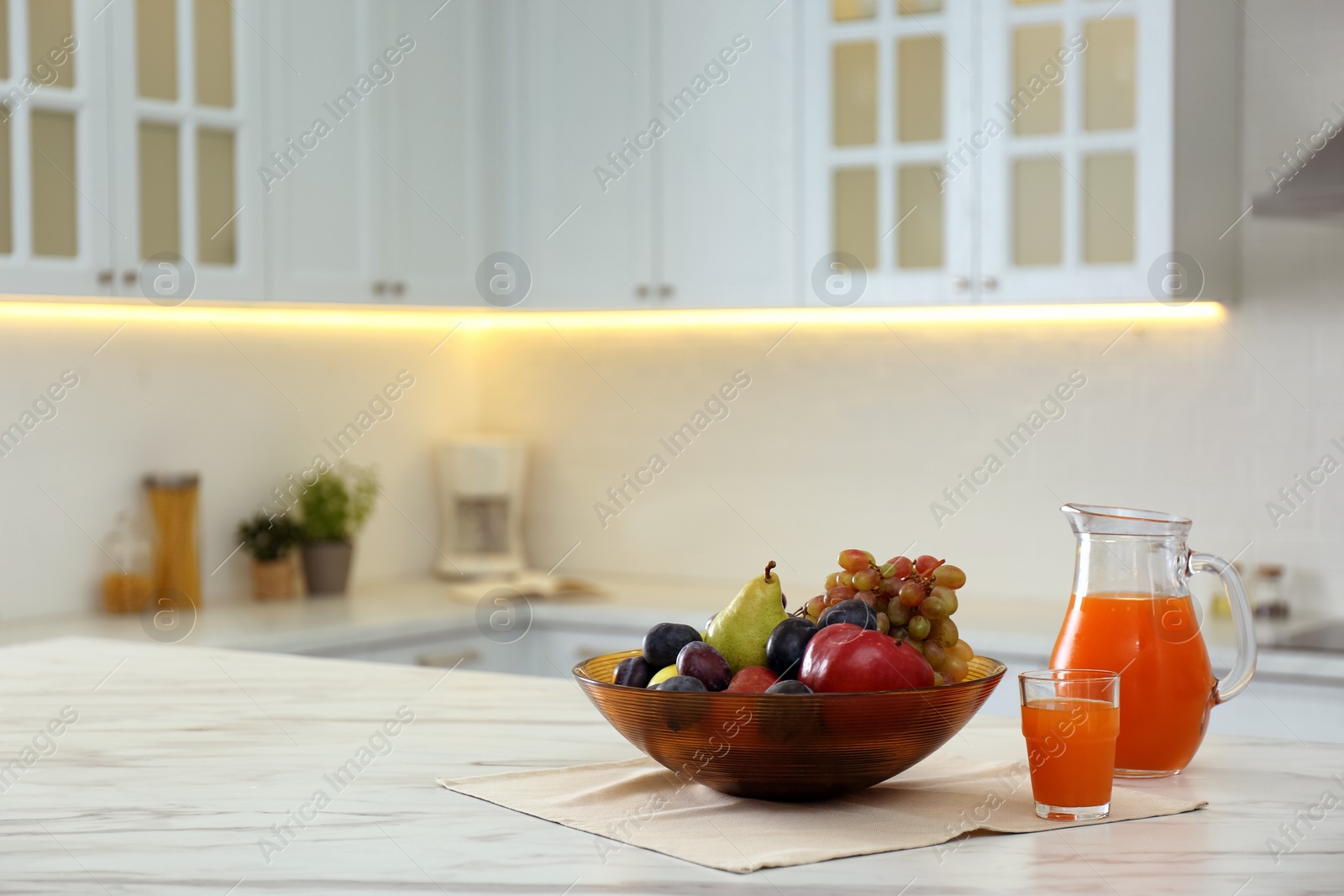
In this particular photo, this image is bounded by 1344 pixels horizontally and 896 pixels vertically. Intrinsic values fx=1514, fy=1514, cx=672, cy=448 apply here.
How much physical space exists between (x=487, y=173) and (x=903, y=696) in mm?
3013

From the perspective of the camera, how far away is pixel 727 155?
139 inches

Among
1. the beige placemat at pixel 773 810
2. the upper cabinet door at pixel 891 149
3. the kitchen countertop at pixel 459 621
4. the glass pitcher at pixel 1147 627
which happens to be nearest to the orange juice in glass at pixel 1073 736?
the beige placemat at pixel 773 810

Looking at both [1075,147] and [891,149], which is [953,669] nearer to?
[1075,147]

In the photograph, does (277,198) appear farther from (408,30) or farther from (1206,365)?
(1206,365)

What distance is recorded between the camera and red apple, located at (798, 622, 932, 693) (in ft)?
3.35

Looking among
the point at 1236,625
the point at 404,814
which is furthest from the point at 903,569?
the point at 404,814

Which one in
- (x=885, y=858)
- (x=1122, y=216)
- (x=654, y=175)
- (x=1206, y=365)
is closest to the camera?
(x=885, y=858)

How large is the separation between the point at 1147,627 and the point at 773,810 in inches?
13.1

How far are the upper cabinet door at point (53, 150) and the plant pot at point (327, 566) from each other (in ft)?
3.03

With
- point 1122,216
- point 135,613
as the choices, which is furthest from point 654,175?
point 135,613

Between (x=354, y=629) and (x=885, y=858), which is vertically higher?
(x=885, y=858)

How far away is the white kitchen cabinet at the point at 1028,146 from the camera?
9.99ft

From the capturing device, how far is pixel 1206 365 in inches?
129

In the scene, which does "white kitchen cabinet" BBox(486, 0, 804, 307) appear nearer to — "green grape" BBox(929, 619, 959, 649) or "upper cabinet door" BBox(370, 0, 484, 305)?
→ "upper cabinet door" BBox(370, 0, 484, 305)
